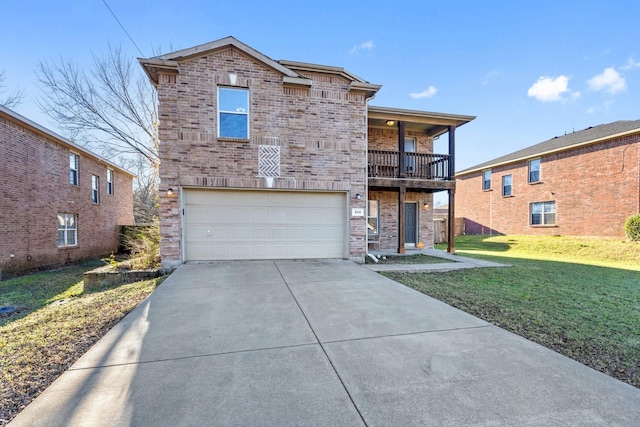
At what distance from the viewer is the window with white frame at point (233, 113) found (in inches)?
308

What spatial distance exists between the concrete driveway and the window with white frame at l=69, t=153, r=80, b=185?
11.9m

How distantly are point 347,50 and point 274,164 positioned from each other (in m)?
9.11

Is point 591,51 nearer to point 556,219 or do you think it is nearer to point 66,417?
point 556,219

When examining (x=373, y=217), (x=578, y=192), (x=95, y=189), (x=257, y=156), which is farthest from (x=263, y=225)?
(x=578, y=192)

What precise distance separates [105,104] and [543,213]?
2581 centimetres

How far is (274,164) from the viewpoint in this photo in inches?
318

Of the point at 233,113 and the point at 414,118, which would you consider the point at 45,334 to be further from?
the point at 414,118

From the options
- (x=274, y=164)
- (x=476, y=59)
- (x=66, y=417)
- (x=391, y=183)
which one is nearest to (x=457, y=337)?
(x=66, y=417)

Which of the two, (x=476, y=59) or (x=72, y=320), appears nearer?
(x=72, y=320)

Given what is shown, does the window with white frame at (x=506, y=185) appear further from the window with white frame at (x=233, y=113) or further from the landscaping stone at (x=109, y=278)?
the landscaping stone at (x=109, y=278)

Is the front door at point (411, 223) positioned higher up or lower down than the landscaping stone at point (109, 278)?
higher up

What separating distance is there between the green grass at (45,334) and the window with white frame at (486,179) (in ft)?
73.4

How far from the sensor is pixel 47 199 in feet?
35.6

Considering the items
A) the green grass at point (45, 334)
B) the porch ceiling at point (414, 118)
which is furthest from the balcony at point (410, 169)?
the green grass at point (45, 334)
